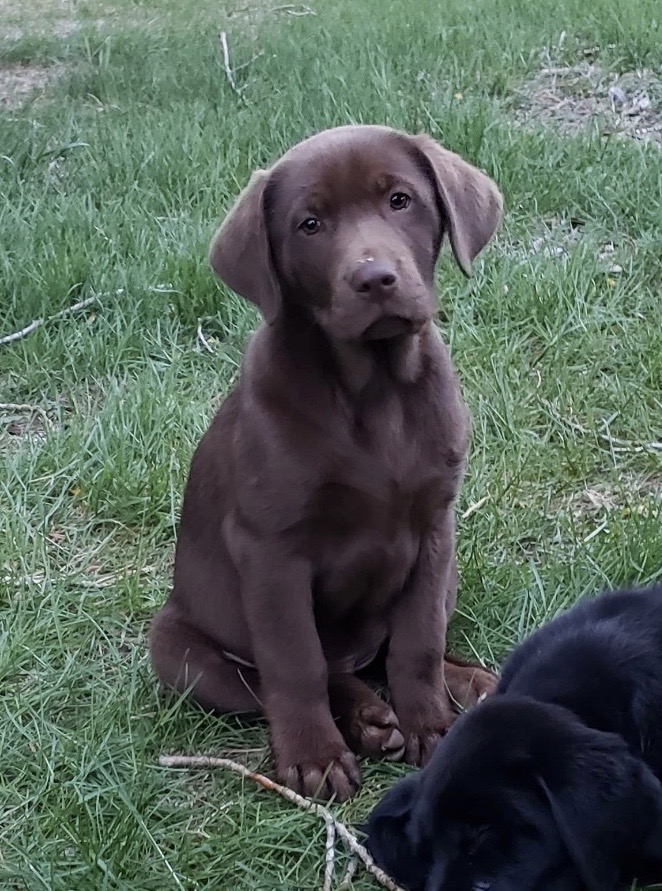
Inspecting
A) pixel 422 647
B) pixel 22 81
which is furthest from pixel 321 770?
pixel 22 81

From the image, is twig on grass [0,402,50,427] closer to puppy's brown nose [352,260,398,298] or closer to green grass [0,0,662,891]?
green grass [0,0,662,891]

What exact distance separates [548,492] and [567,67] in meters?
3.35

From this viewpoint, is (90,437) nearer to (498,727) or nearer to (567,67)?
(498,727)

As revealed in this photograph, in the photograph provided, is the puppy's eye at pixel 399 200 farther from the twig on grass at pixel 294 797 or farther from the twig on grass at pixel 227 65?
the twig on grass at pixel 227 65

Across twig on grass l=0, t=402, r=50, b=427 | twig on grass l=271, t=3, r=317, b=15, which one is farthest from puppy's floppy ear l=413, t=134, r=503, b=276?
twig on grass l=271, t=3, r=317, b=15

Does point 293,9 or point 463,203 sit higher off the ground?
point 463,203

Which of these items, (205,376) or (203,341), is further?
(203,341)

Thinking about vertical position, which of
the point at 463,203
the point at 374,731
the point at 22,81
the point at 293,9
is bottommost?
the point at 293,9

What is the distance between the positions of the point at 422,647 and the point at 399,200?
0.90 meters

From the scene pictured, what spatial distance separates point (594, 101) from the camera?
582cm

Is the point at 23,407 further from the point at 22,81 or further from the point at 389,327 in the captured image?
the point at 22,81

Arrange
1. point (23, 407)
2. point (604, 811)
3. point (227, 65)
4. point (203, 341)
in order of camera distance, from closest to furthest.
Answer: point (604, 811)
point (23, 407)
point (203, 341)
point (227, 65)

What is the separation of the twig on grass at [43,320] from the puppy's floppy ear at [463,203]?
1.99 m

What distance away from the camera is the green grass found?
250 centimetres
